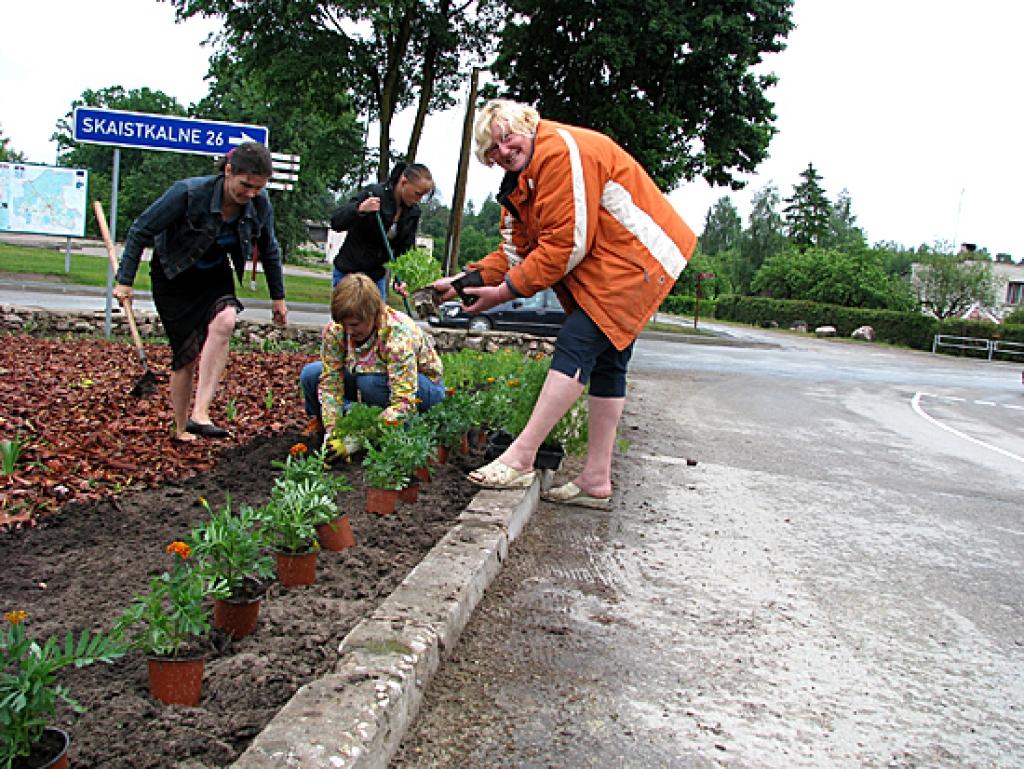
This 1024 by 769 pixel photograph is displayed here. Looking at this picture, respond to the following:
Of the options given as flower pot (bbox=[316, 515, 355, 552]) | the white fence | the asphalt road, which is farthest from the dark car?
the white fence

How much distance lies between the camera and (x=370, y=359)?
4.07 meters

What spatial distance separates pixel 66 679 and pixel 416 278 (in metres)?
5.24

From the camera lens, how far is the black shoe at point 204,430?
4430 millimetres

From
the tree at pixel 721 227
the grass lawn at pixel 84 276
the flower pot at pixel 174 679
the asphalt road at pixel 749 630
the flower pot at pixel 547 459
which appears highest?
the tree at pixel 721 227

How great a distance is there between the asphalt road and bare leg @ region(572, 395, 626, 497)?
0.19m

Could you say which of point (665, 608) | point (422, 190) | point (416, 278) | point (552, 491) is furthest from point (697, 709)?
point (416, 278)

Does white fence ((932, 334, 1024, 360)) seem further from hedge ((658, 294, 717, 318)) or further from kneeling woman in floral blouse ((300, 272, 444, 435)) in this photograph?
kneeling woman in floral blouse ((300, 272, 444, 435))

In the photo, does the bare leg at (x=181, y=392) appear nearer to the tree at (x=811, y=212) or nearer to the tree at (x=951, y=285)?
the tree at (x=951, y=285)

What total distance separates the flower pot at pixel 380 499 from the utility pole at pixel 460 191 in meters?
20.1

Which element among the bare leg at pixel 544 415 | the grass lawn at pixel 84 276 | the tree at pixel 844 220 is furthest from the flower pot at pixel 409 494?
the tree at pixel 844 220

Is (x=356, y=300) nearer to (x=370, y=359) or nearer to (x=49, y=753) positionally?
(x=370, y=359)

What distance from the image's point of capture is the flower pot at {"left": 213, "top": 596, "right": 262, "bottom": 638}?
212cm

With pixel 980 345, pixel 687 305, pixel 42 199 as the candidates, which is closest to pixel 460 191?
pixel 42 199

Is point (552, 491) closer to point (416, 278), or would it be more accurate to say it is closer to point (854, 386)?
point (416, 278)
